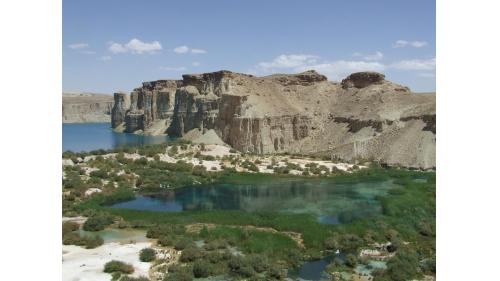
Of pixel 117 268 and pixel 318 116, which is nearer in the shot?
pixel 117 268

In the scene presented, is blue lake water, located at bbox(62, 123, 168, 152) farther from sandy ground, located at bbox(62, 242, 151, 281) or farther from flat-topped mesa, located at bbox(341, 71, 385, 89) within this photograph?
sandy ground, located at bbox(62, 242, 151, 281)

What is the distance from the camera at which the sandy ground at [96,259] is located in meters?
13.3

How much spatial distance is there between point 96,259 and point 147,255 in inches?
65.9

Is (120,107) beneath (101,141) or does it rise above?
above

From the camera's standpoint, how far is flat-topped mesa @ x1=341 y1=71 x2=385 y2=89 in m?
54.2

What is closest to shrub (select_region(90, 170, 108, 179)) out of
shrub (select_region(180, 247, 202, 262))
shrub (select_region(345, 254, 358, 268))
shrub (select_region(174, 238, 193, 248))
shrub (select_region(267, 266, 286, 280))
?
shrub (select_region(174, 238, 193, 248))

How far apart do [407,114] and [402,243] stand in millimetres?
28612

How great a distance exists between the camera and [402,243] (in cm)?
1745

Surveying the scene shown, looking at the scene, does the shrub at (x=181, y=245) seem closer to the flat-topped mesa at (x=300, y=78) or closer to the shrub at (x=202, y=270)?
the shrub at (x=202, y=270)

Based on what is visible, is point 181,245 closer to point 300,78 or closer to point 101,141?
point 300,78

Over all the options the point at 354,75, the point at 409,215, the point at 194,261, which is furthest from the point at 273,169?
the point at 354,75

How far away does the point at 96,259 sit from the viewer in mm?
14656

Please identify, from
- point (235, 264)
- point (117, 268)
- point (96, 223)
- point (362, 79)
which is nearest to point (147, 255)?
point (117, 268)

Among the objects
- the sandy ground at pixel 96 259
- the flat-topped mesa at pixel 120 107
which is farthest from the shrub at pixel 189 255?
the flat-topped mesa at pixel 120 107
